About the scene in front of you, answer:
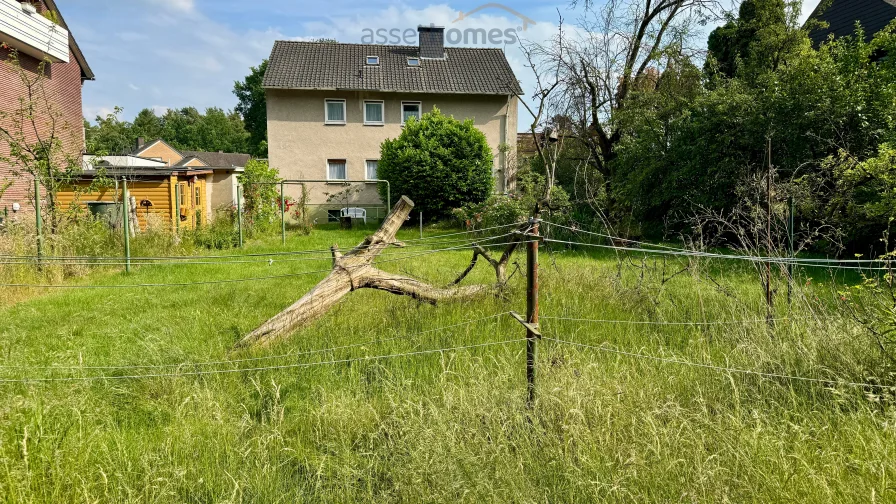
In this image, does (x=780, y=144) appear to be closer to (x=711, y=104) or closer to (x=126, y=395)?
Result: (x=711, y=104)

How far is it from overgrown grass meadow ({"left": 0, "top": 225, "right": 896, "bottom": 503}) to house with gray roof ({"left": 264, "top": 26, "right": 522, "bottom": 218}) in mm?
18896

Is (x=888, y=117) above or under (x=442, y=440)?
above

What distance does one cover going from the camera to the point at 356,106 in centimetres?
2455

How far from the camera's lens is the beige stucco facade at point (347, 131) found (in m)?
24.0

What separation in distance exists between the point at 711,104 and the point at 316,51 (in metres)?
18.3

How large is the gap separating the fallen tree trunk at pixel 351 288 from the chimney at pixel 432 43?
21.7m

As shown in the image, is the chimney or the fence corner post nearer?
the fence corner post

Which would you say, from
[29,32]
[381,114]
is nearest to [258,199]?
[29,32]

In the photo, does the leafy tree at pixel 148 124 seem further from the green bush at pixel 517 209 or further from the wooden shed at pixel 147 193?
the green bush at pixel 517 209

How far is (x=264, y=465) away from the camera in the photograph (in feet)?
10.8

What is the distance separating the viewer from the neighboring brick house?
14.0m

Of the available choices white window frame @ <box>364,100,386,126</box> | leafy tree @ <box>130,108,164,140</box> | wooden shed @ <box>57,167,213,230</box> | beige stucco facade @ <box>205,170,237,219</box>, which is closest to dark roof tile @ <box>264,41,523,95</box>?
white window frame @ <box>364,100,386,126</box>

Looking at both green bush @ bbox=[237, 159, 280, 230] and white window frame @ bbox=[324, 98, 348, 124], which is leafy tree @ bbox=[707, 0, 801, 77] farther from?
white window frame @ bbox=[324, 98, 348, 124]

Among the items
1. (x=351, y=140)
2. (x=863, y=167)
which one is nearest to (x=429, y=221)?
(x=351, y=140)
